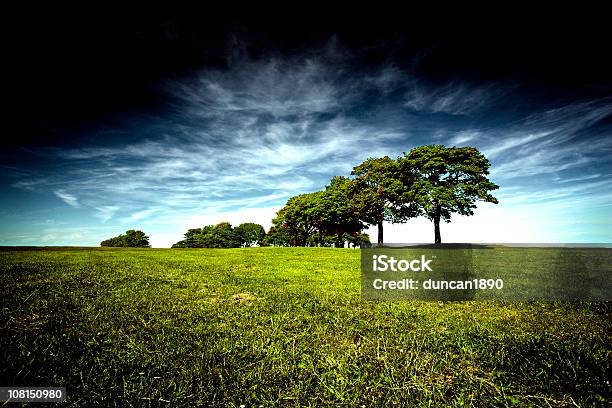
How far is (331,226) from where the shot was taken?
57000mm

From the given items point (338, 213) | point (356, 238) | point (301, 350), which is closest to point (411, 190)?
point (338, 213)

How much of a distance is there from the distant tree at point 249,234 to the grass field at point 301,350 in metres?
103

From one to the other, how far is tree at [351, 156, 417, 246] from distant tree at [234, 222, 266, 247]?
68050mm

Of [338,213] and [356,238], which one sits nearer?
[338,213]

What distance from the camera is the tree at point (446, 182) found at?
36000 mm

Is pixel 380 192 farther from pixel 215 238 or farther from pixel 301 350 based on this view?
pixel 215 238

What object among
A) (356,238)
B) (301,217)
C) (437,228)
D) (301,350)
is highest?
(301,217)

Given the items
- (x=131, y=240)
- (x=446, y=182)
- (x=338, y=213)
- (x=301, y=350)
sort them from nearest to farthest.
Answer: (x=301, y=350) → (x=446, y=182) → (x=338, y=213) → (x=131, y=240)

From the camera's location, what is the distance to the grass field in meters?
3.33

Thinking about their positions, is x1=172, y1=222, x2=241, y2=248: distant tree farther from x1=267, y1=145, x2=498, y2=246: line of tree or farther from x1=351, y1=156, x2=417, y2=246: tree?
x1=351, y1=156, x2=417, y2=246: tree

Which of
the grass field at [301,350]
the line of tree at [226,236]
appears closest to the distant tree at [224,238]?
the line of tree at [226,236]

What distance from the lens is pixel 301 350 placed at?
4.48 metres

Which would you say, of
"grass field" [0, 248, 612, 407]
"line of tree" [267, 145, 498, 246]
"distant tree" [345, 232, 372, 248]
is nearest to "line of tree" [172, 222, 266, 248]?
"distant tree" [345, 232, 372, 248]

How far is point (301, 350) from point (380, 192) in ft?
128
